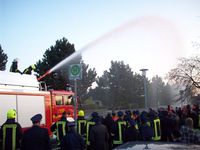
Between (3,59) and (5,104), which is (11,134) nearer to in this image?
(5,104)

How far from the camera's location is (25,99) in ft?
39.3

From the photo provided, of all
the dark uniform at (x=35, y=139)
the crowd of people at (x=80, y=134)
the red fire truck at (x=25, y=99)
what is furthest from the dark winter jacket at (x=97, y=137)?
the red fire truck at (x=25, y=99)

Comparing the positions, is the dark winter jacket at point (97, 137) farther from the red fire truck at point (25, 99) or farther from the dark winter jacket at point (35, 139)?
the red fire truck at point (25, 99)

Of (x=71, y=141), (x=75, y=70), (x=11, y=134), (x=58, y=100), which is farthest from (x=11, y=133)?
(x=58, y=100)

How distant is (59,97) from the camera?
15344 mm

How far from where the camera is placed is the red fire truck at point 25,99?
36.2ft

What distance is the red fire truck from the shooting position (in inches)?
435

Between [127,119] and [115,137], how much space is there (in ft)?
1.97

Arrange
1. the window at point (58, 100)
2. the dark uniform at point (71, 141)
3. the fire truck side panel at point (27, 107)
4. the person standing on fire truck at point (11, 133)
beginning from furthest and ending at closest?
1. the window at point (58, 100)
2. the fire truck side panel at point (27, 107)
3. the person standing on fire truck at point (11, 133)
4. the dark uniform at point (71, 141)

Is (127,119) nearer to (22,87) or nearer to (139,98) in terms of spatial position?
(22,87)

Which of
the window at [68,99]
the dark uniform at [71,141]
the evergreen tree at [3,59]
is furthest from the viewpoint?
the evergreen tree at [3,59]

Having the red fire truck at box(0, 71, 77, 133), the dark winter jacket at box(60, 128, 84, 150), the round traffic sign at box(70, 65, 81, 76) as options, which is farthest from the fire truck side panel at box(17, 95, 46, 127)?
the dark winter jacket at box(60, 128, 84, 150)

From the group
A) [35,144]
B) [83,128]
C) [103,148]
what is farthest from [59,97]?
[35,144]

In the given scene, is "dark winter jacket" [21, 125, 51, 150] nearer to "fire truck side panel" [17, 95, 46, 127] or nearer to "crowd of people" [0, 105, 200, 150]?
"crowd of people" [0, 105, 200, 150]
